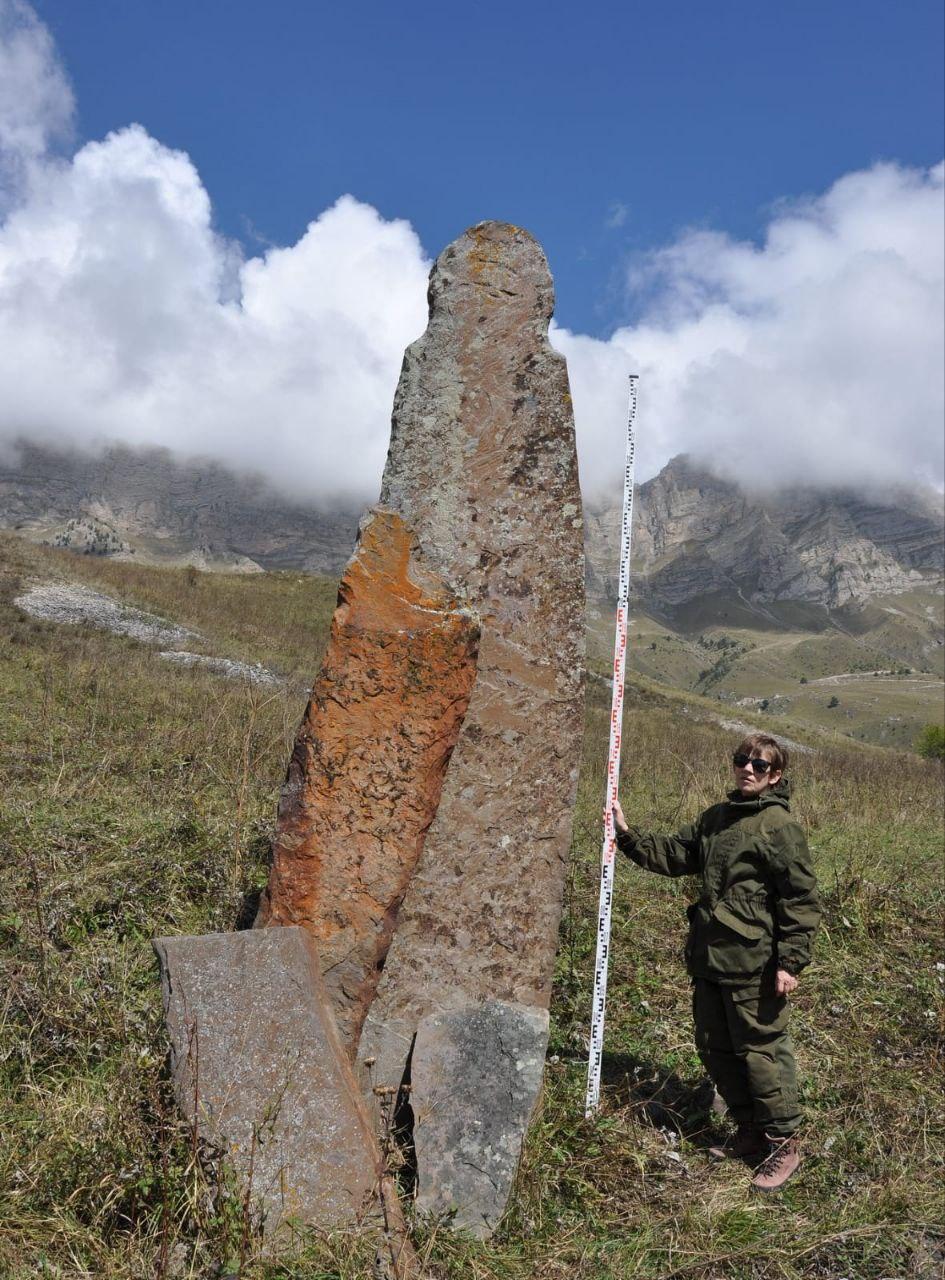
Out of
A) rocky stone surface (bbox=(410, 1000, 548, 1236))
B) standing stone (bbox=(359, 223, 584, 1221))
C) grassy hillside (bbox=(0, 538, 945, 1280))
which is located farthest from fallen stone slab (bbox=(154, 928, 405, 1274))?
standing stone (bbox=(359, 223, 584, 1221))

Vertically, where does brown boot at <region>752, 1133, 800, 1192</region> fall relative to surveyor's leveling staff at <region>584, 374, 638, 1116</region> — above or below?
below

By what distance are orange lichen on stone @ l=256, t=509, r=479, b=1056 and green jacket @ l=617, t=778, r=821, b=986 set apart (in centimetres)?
129

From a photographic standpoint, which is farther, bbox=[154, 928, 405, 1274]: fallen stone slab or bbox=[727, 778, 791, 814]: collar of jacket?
bbox=[727, 778, 791, 814]: collar of jacket

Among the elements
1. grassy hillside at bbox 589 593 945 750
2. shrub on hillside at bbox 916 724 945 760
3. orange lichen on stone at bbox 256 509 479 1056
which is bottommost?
orange lichen on stone at bbox 256 509 479 1056

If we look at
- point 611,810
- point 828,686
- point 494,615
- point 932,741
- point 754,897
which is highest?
point 828,686

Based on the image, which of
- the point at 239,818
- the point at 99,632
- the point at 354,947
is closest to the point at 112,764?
the point at 239,818

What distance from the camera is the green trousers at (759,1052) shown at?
350 cm

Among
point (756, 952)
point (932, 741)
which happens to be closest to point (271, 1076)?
point (756, 952)

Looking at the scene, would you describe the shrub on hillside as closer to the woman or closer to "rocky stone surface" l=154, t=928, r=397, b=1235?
the woman

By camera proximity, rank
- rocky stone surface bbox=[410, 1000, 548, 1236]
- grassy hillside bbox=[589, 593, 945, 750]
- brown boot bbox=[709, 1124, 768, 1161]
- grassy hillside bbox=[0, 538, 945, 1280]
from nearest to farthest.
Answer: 1. grassy hillside bbox=[0, 538, 945, 1280]
2. rocky stone surface bbox=[410, 1000, 548, 1236]
3. brown boot bbox=[709, 1124, 768, 1161]
4. grassy hillside bbox=[589, 593, 945, 750]

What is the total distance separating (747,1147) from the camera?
141 inches

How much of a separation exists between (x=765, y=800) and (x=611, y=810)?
2.14 ft

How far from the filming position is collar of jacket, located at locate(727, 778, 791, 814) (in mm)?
3588

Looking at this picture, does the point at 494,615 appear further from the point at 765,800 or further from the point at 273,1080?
the point at 273,1080
